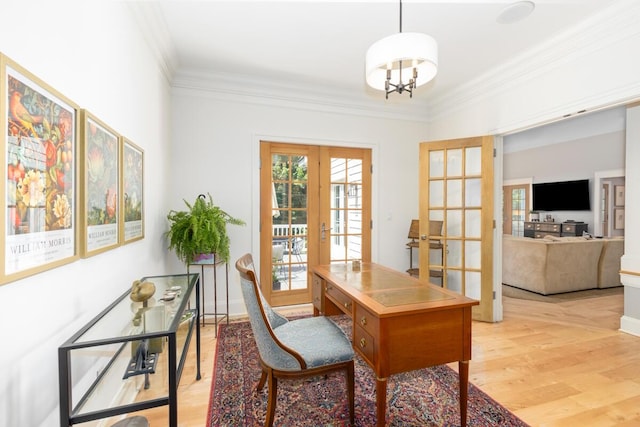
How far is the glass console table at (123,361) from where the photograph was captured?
1061 millimetres

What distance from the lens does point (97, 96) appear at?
151 centimetres

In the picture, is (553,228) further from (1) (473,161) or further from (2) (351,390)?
(2) (351,390)

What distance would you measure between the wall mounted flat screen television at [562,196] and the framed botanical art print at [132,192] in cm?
866

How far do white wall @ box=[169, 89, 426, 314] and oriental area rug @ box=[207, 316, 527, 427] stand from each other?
1.53m

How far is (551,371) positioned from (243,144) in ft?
11.9

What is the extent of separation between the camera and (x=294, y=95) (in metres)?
3.64

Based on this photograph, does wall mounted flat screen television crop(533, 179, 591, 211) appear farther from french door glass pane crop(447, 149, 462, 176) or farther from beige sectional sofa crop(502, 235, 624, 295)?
french door glass pane crop(447, 149, 462, 176)

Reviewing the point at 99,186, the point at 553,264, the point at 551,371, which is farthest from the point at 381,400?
the point at 553,264

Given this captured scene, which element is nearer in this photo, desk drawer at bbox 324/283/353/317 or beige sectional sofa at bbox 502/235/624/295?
desk drawer at bbox 324/283/353/317

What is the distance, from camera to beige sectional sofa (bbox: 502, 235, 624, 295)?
14.1 ft

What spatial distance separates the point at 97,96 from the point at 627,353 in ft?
14.6

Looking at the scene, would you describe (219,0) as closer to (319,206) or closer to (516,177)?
(319,206)

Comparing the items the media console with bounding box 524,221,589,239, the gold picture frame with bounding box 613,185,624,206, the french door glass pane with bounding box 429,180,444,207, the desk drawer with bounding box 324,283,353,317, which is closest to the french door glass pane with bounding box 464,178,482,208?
the french door glass pane with bounding box 429,180,444,207

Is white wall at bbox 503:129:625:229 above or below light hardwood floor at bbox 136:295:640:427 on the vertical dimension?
above
